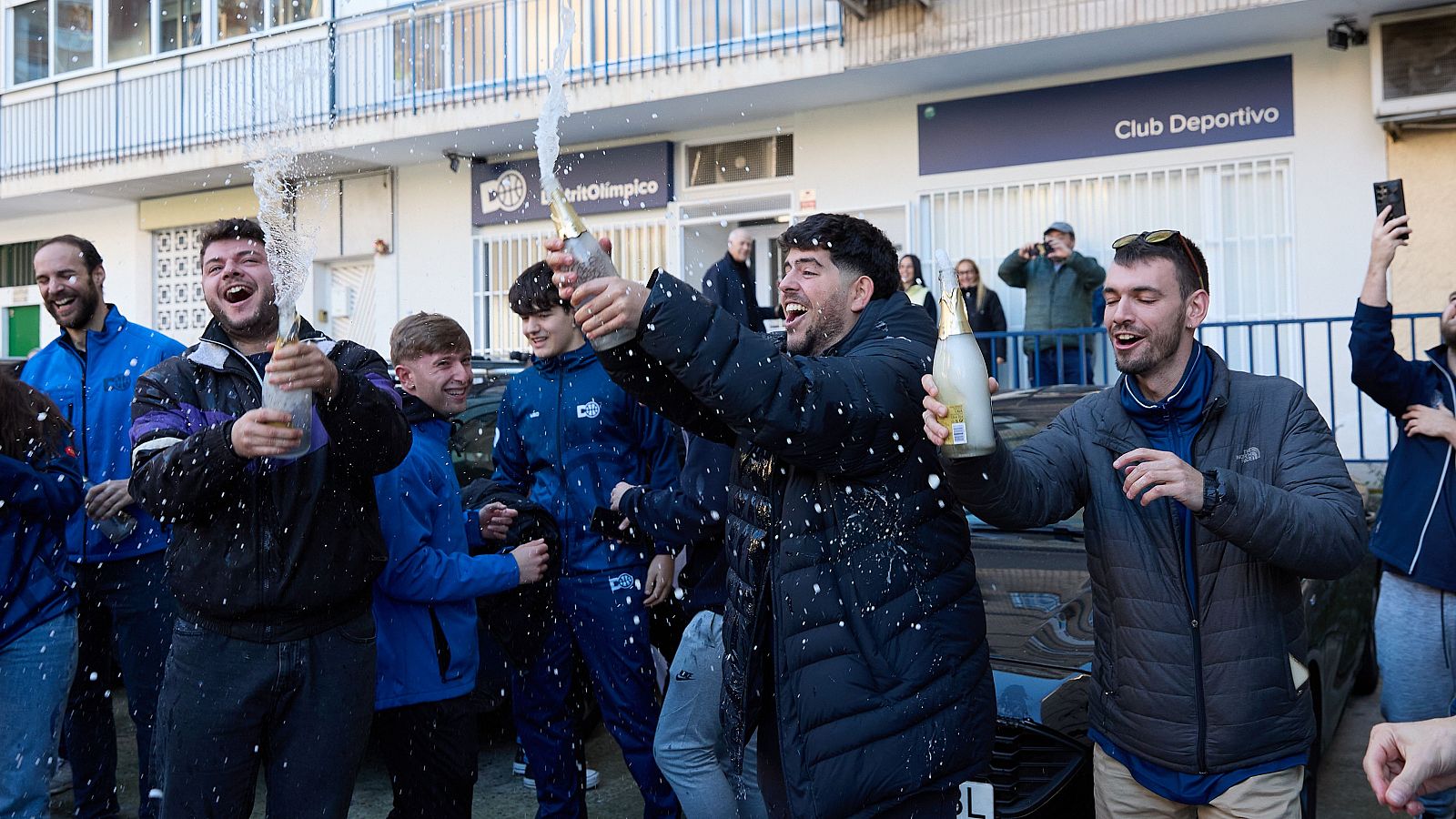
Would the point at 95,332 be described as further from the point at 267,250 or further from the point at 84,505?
the point at 267,250

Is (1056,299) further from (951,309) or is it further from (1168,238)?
(951,309)

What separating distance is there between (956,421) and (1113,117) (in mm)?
11118

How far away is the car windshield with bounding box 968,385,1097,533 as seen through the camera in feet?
17.4

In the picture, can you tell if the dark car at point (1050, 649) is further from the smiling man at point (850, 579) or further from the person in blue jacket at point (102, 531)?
the person in blue jacket at point (102, 531)

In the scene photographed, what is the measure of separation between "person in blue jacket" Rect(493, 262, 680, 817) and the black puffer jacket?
1.57 m

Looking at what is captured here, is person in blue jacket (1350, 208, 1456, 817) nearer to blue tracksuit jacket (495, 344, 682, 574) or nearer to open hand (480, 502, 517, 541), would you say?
blue tracksuit jacket (495, 344, 682, 574)

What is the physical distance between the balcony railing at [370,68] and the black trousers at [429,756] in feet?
35.0

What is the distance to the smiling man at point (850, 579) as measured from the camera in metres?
2.73

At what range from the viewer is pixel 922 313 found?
10.1 feet

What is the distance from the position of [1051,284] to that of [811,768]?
10137 millimetres

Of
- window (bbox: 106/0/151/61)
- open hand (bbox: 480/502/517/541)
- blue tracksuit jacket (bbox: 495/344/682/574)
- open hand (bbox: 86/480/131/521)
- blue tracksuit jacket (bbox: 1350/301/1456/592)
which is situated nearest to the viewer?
blue tracksuit jacket (bbox: 1350/301/1456/592)

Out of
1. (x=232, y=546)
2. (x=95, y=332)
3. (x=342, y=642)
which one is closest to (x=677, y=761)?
(x=342, y=642)

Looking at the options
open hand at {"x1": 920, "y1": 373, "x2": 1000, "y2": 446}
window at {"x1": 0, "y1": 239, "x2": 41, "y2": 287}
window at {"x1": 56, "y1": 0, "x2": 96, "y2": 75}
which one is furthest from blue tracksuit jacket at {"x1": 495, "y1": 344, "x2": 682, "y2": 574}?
window at {"x1": 0, "y1": 239, "x2": 41, "y2": 287}

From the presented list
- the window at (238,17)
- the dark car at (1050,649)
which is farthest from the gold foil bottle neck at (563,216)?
the window at (238,17)
